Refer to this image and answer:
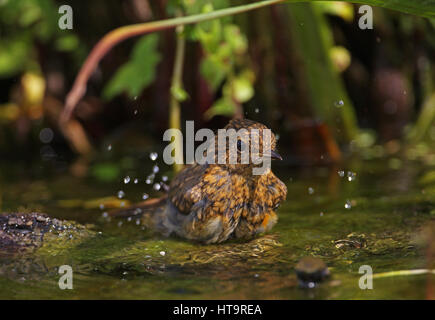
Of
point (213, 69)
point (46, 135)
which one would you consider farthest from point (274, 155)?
point (46, 135)

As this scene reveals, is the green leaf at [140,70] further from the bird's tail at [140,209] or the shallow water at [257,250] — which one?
the bird's tail at [140,209]

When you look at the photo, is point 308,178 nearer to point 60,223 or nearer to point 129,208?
point 129,208

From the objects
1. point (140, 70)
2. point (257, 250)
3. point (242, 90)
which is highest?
point (140, 70)

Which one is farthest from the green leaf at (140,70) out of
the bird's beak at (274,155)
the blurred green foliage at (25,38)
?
the bird's beak at (274,155)

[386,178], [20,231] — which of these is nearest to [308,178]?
[386,178]

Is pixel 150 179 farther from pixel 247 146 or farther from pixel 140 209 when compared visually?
pixel 247 146

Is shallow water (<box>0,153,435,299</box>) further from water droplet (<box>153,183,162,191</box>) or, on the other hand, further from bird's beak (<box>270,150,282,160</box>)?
bird's beak (<box>270,150,282,160</box>)
